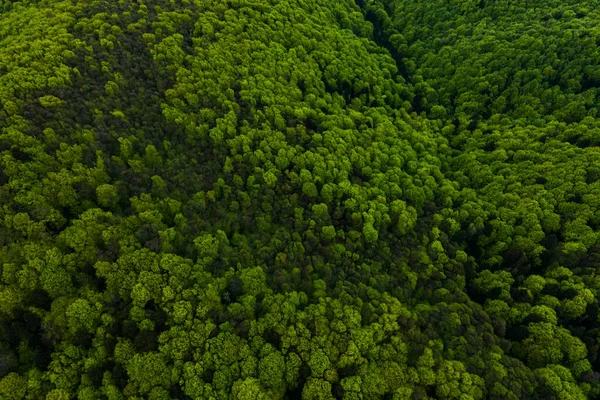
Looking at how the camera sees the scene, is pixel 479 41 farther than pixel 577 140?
Yes

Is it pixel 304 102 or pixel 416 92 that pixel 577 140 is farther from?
pixel 304 102

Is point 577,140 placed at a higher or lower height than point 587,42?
lower

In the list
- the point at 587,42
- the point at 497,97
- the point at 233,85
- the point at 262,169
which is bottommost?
the point at 262,169

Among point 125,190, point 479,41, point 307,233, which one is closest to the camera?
point 125,190

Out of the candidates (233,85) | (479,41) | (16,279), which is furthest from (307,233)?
(479,41)

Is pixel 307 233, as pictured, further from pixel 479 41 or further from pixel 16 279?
pixel 479 41

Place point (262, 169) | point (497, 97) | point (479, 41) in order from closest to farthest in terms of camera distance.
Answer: point (262, 169), point (497, 97), point (479, 41)
